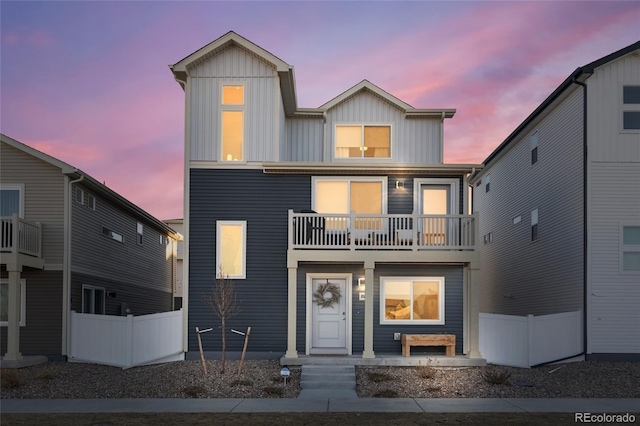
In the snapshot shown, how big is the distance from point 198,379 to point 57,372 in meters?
3.71

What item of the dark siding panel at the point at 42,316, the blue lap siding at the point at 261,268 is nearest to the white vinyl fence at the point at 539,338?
the blue lap siding at the point at 261,268

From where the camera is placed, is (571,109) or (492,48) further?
(492,48)

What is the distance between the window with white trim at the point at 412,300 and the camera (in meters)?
19.8

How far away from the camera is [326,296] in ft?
65.1

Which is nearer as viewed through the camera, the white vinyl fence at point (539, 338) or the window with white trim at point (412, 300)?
the white vinyl fence at point (539, 338)

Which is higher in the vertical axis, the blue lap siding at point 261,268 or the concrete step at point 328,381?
the blue lap siding at point 261,268

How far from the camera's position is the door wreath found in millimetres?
19828

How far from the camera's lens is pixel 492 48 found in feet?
74.0

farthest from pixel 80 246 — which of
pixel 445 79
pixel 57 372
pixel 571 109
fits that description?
→ pixel 571 109

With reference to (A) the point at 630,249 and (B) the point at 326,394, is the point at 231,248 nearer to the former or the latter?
(B) the point at 326,394

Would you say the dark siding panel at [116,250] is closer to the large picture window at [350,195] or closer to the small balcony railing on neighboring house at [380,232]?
the small balcony railing on neighboring house at [380,232]

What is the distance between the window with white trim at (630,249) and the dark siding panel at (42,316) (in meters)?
15.9

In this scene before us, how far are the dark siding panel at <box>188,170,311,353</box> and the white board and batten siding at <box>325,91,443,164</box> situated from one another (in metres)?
3.12
